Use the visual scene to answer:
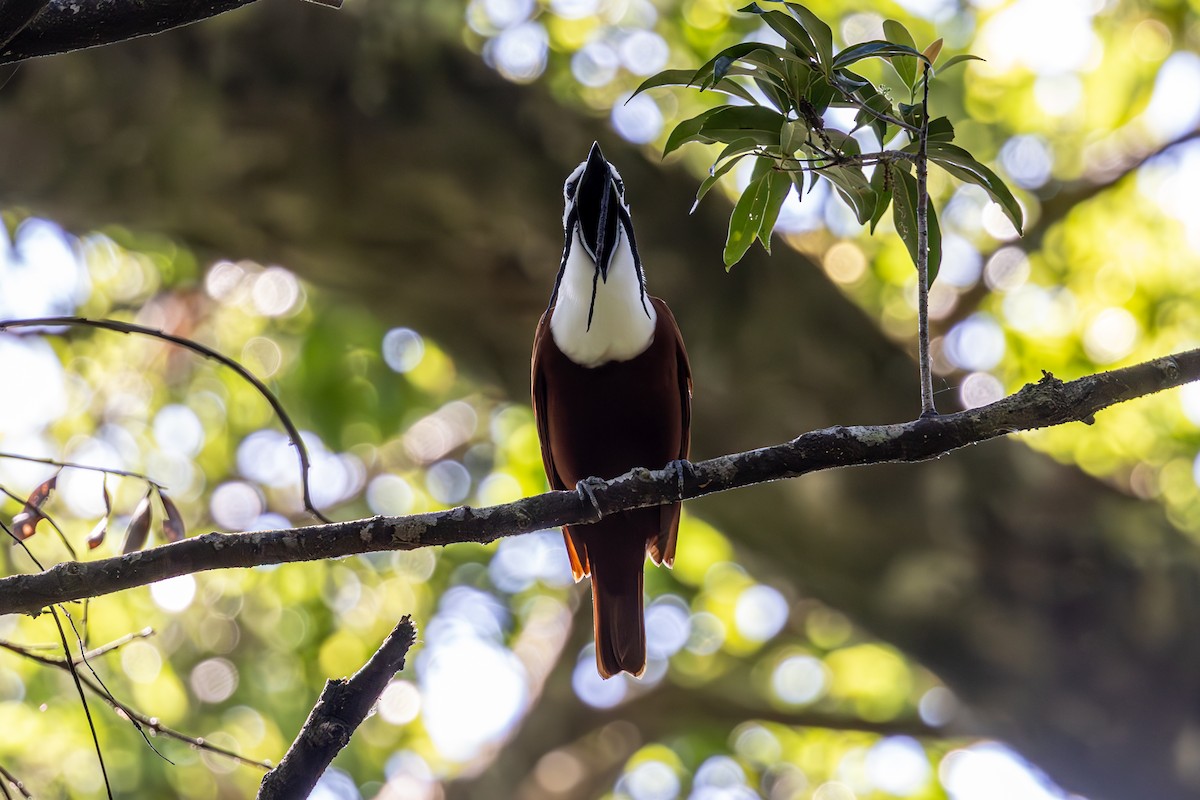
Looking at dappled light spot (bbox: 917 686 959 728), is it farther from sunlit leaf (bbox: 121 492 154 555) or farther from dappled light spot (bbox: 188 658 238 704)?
sunlit leaf (bbox: 121 492 154 555)

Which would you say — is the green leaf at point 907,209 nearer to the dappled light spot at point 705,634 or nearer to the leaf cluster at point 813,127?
the leaf cluster at point 813,127

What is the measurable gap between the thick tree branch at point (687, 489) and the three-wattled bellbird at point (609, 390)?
3.31 ft

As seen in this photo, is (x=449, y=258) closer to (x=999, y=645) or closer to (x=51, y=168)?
(x=51, y=168)

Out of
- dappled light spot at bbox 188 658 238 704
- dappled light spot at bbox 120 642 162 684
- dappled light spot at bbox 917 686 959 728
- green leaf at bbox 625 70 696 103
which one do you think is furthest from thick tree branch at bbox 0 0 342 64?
dappled light spot at bbox 917 686 959 728

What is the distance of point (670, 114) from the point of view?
6102mm

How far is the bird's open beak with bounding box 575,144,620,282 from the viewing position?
9.61 ft

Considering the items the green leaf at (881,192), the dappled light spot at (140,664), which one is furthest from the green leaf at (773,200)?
the dappled light spot at (140,664)

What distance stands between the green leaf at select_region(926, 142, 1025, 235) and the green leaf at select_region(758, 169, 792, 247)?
30 cm

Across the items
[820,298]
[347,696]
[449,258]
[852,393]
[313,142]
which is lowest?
[347,696]

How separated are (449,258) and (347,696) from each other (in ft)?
10.5

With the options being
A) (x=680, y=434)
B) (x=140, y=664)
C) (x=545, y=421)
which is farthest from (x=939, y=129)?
(x=140, y=664)

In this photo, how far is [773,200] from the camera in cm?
228

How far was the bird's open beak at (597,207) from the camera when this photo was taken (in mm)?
2928

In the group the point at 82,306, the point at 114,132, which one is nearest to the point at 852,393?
the point at 114,132
